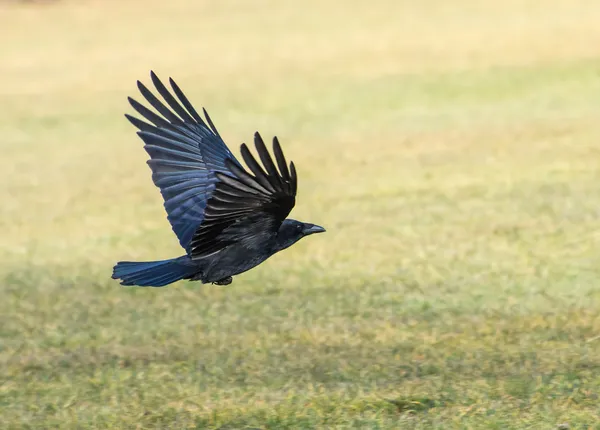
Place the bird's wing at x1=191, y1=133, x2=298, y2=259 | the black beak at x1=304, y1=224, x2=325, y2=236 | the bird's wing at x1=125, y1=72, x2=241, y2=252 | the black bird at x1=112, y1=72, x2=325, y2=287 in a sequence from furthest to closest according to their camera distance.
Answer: the bird's wing at x1=125, y1=72, x2=241, y2=252
the black beak at x1=304, y1=224, x2=325, y2=236
the black bird at x1=112, y1=72, x2=325, y2=287
the bird's wing at x1=191, y1=133, x2=298, y2=259

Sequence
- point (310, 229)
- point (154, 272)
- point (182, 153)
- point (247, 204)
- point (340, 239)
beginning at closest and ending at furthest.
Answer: point (247, 204) → point (154, 272) → point (310, 229) → point (182, 153) → point (340, 239)

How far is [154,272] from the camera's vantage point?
5590 millimetres

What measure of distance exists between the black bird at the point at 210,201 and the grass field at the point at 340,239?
0.88m

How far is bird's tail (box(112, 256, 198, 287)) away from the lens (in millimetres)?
5461

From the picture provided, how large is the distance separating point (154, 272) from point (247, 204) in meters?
0.65

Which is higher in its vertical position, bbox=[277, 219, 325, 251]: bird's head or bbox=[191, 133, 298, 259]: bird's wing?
bbox=[191, 133, 298, 259]: bird's wing

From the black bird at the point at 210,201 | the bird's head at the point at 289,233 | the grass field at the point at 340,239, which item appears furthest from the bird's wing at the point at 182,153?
the grass field at the point at 340,239

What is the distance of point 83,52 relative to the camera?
2298 centimetres

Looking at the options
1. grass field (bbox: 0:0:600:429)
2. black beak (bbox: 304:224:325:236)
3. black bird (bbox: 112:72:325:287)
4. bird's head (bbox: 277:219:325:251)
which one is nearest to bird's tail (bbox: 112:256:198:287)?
black bird (bbox: 112:72:325:287)

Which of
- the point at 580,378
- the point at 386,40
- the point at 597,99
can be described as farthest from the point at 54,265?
the point at 386,40

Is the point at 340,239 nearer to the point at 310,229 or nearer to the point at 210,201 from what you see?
the point at 310,229

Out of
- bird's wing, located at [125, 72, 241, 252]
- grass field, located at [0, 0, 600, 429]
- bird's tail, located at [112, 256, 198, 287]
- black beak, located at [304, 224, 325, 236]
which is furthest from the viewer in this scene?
grass field, located at [0, 0, 600, 429]

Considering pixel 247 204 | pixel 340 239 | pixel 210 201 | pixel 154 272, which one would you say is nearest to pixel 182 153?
pixel 154 272

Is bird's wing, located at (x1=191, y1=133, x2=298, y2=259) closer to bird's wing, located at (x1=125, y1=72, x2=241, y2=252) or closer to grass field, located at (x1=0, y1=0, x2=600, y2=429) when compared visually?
bird's wing, located at (x1=125, y1=72, x2=241, y2=252)
